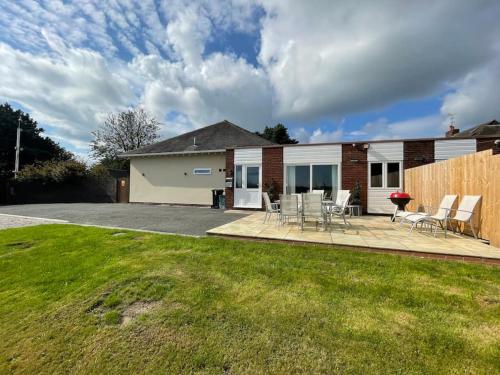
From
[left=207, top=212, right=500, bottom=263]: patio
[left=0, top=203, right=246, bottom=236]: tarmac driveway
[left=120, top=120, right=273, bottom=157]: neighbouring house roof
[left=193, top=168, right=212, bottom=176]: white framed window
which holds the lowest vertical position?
[left=0, top=203, right=246, bottom=236]: tarmac driveway

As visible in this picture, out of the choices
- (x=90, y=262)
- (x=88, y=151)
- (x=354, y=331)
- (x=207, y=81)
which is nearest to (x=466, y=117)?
(x=207, y=81)

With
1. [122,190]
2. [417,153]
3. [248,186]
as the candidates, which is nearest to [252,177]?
[248,186]

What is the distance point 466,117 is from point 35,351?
28927 millimetres

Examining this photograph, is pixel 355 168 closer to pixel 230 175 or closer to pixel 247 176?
pixel 247 176

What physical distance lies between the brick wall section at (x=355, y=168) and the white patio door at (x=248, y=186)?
400cm

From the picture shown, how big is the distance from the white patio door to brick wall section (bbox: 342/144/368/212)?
4002mm

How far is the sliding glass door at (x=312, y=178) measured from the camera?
34.6 ft

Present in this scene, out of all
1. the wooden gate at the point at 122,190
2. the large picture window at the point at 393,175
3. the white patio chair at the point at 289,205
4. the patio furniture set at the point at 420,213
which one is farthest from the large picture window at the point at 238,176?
the wooden gate at the point at 122,190

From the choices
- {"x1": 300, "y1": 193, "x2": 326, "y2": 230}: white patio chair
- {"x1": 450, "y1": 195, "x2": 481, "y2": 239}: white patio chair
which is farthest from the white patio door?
{"x1": 450, "y1": 195, "x2": 481, "y2": 239}: white patio chair

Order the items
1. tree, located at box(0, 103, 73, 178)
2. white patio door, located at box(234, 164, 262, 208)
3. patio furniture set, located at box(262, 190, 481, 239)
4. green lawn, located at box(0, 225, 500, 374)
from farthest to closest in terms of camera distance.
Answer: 1. tree, located at box(0, 103, 73, 178)
2. white patio door, located at box(234, 164, 262, 208)
3. patio furniture set, located at box(262, 190, 481, 239)
4. green lawn, located at box(0, 225, 500, 374)

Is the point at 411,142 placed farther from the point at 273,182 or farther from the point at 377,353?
the point at 377,353

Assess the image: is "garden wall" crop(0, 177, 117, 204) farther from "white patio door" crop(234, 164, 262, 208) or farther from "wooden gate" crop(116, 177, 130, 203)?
"white patio door" crop(234, 164, 262, 208)

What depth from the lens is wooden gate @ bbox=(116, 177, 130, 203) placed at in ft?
56.0

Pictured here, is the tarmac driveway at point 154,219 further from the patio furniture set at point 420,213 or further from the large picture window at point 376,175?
the large picture window at point 376,175
